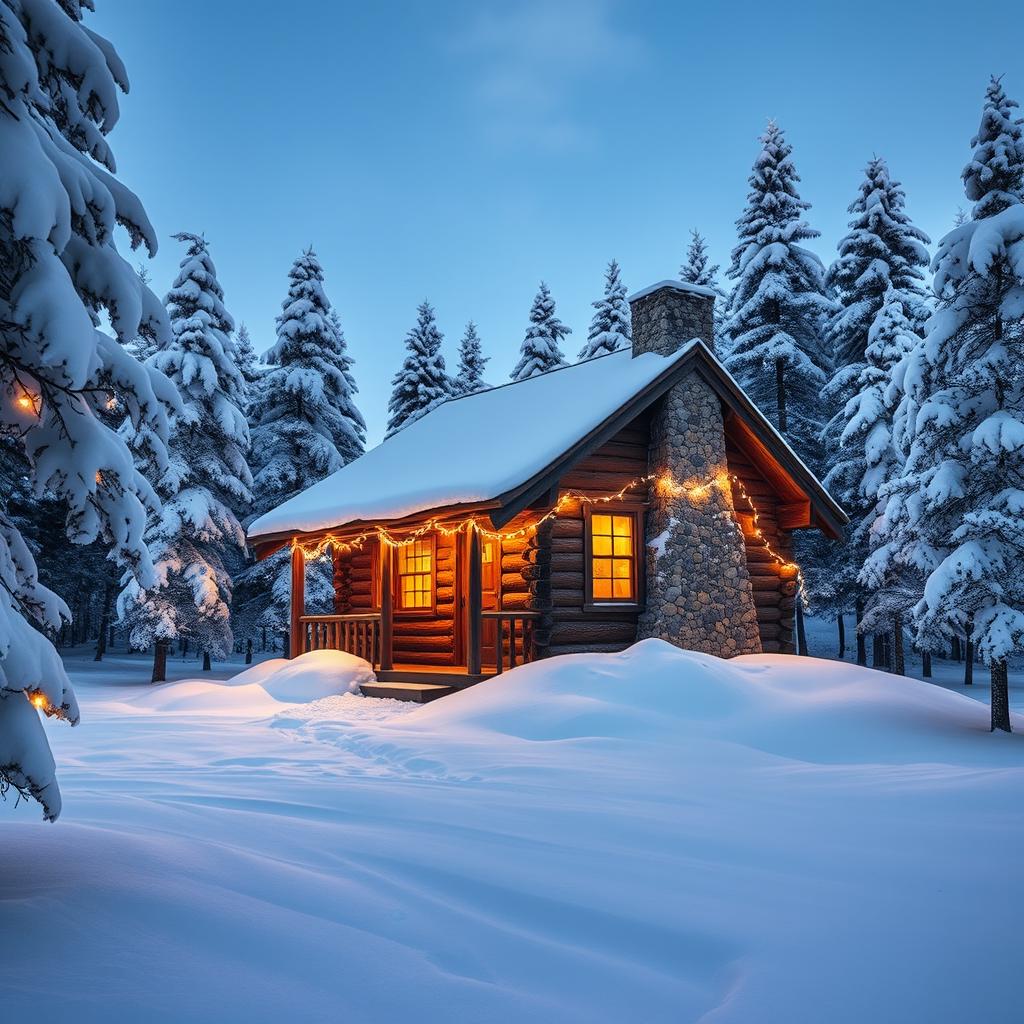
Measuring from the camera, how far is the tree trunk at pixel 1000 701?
12.8m

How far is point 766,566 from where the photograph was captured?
1839 cm

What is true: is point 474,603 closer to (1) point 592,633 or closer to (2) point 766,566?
(1) point 592,633

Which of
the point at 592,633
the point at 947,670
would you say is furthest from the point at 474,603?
the point at 947,670

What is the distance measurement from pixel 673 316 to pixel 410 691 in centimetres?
866

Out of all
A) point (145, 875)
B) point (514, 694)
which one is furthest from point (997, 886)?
point (514, 694)

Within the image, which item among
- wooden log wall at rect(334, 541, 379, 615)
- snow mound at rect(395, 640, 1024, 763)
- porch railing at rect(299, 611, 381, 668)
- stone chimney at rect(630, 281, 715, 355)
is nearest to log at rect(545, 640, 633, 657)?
snow mound at rect(395, 640, 1024, 763)

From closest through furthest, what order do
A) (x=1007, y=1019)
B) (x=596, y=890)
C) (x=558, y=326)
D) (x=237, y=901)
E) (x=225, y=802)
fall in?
(x=1007, y=1019)
(x=237, y=901)
(x=596, y=890)
(x=225, y=802)
(x=558, y=326)

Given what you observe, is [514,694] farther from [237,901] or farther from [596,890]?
[237,901]

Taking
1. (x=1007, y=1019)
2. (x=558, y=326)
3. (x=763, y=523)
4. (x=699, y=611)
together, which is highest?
(x=558, y=326)

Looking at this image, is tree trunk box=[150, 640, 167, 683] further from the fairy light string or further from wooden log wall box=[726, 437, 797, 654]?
wooden log wall box=[726, 437, 797, 654]

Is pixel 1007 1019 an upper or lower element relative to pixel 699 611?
lower

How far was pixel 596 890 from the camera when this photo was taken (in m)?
4.85

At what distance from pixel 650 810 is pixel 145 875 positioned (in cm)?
380

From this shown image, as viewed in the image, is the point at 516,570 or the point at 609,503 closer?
the point at 609,503
